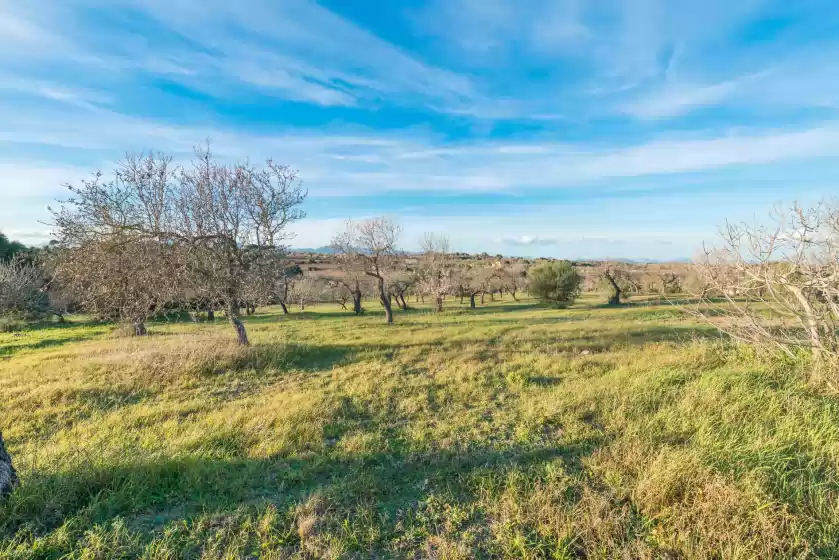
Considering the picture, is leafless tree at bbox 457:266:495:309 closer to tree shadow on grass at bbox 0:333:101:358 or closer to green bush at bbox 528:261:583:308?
green bush at bbox 528:261:583:308

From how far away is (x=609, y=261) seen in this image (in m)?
50.1

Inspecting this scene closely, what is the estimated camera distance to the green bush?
4459 centimetres

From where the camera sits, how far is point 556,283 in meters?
44.9

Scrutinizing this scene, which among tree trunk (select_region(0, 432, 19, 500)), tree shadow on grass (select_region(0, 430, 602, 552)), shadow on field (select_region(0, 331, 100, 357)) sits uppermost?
tree trunk (select_region(0, 432, 19, 500))

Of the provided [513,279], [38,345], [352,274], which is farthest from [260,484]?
[513,279]

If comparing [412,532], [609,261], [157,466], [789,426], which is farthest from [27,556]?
[609,261]

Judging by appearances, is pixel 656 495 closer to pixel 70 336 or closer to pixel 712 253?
pixel 712 253

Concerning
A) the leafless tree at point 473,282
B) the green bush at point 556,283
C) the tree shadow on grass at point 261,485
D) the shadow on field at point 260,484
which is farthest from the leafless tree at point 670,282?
the shadow on field at point 260,484

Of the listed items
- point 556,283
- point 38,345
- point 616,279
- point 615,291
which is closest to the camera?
point 38,345

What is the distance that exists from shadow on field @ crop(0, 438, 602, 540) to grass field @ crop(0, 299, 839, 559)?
3cm

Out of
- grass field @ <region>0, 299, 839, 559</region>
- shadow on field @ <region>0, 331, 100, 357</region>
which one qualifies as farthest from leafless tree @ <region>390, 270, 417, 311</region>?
grass field @ <region>0, 299, 839, 559</region>

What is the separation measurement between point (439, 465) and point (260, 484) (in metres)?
2.58

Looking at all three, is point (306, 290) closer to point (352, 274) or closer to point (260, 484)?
point (352, 274)

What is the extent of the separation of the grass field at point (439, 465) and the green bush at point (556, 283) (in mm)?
36027
